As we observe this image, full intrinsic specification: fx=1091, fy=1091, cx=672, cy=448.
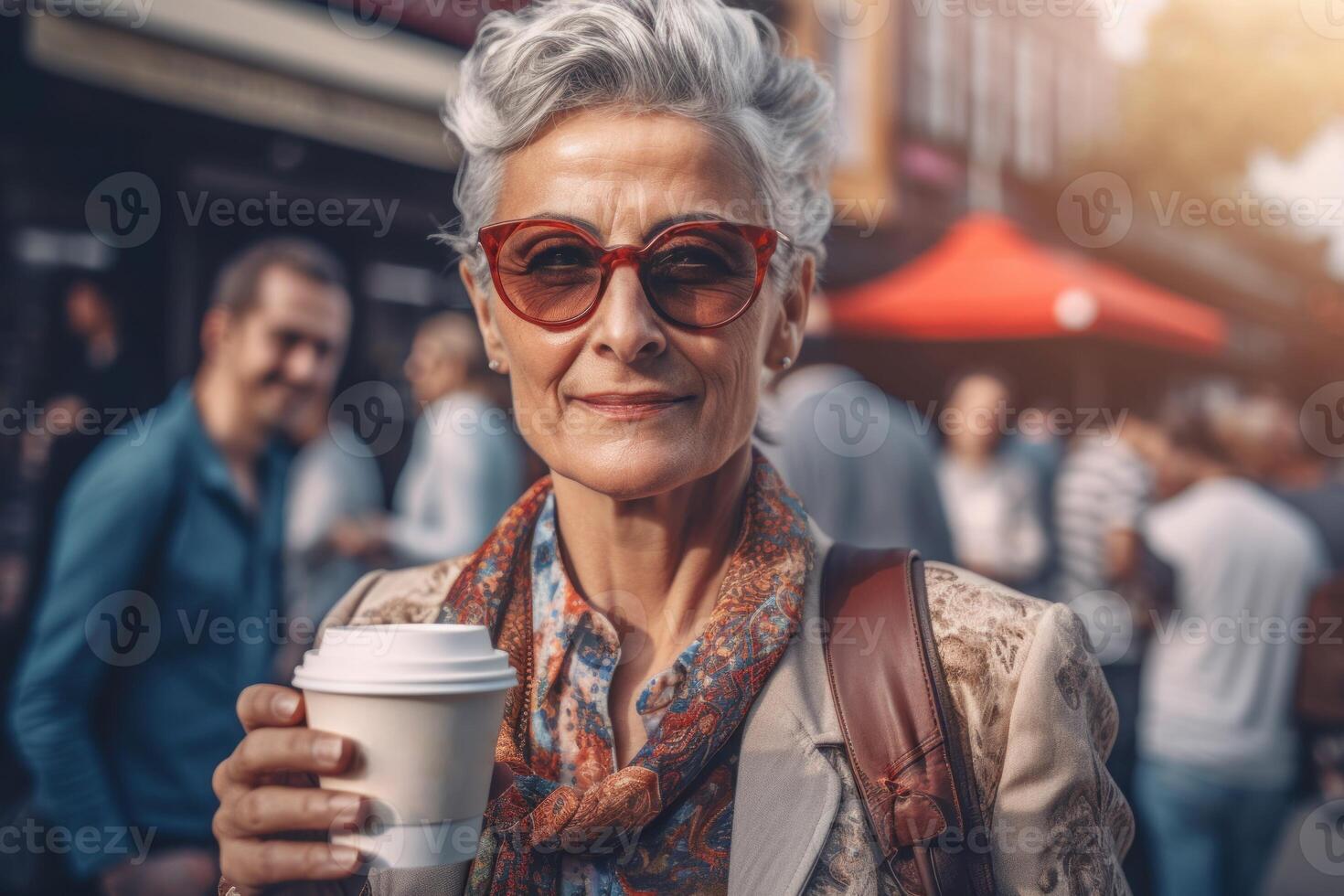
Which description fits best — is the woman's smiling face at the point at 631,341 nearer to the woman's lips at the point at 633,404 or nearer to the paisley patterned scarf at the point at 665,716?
the woman's lips at the point at 633,404

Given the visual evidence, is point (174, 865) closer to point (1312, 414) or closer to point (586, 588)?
point (586, 588)

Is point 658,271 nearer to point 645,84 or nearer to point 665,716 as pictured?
point 645,84

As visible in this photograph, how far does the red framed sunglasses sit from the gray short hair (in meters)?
0.16

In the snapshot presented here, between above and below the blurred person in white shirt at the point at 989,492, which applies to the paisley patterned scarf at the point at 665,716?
above

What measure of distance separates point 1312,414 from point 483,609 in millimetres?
6496

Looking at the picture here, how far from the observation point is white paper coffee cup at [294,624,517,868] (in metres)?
1.23

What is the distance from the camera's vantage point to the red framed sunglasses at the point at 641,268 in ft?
5.28

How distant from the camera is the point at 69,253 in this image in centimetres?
538
